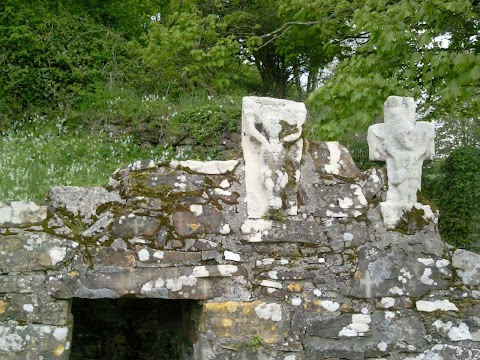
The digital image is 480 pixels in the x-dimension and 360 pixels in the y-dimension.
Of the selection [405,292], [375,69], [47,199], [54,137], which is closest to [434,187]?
[375,69]

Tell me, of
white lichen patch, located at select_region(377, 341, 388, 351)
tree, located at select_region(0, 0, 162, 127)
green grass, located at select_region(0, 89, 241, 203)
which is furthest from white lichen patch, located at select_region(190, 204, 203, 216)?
tree, located at select_region(0, 0, 162, 127)

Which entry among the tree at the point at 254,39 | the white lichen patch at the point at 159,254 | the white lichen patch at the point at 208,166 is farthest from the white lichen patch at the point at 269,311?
the tree at the point at 254,39

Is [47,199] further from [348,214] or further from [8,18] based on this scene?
[8,18]

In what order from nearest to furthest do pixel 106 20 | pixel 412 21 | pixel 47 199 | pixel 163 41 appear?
pixel 47 199
pixel 412 21
pixel 163 41
pixel 106 20

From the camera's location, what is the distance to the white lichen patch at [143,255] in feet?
11.0

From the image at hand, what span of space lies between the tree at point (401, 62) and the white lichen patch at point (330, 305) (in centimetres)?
295

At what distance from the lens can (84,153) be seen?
7.65 metres

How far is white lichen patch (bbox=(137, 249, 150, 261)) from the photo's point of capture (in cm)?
334

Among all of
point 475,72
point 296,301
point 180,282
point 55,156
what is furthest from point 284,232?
point 55,156

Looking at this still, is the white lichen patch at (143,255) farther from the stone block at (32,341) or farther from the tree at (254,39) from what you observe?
the tree at (254,39)

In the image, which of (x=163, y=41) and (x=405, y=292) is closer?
(x=405, y=292)

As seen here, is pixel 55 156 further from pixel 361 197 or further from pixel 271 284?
pixel 361 197

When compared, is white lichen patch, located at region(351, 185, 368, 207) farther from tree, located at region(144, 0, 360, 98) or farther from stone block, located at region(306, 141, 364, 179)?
tree, located at region(144, 0, 360, 98)

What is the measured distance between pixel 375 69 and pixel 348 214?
3.73 metres
